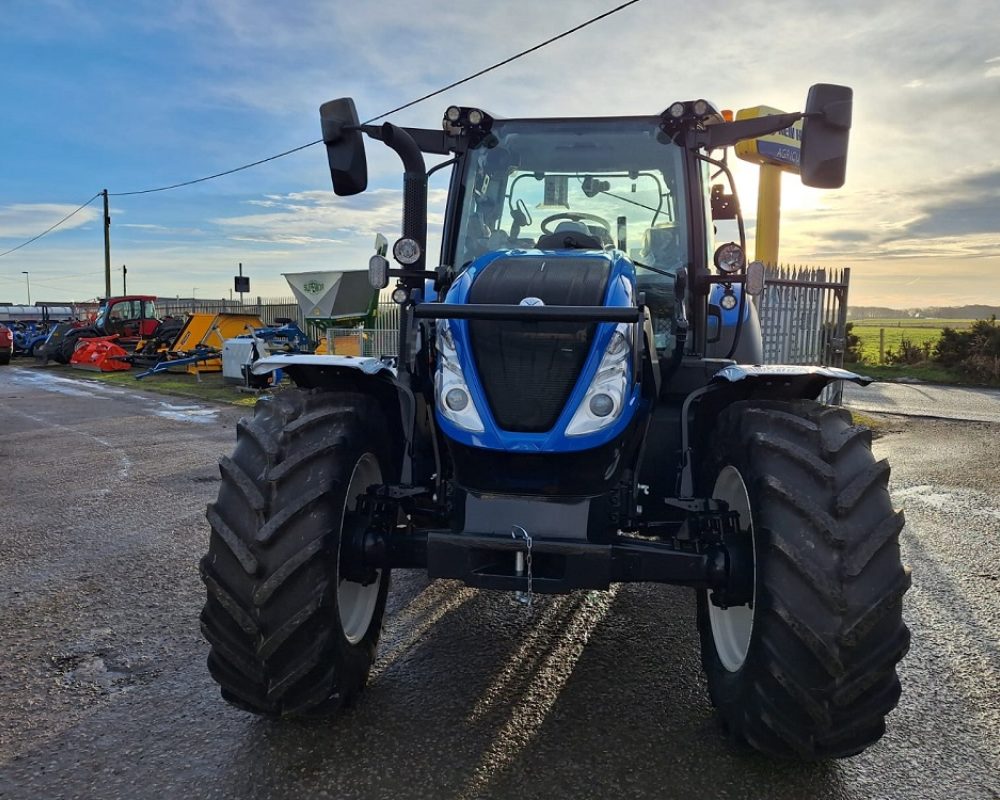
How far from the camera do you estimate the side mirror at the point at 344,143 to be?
3.50m

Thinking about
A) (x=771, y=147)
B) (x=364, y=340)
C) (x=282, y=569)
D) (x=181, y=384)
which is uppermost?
(x=771, y=147)

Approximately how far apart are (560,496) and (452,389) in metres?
0.56

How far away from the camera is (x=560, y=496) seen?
9.20 feet

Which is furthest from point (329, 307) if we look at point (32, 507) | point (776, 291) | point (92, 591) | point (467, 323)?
point (467, 323)

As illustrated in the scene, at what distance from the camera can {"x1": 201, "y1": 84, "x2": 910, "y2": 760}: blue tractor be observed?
8.09 feet

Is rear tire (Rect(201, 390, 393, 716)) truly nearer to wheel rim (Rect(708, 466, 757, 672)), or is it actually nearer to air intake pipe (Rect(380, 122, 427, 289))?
air intake pipe (Rect(380, 122, 427, 289))

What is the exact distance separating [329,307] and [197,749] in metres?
14.2

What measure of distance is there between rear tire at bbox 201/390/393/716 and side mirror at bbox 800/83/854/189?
231 cm

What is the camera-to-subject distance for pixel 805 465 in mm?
2580

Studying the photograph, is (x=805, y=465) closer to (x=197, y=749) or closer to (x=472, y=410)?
(x=472, y=410)

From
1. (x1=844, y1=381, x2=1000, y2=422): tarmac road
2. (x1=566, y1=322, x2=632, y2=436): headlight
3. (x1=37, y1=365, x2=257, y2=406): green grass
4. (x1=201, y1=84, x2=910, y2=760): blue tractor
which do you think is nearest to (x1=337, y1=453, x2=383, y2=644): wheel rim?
(x1=201, y1=84, x2=910, y2=760): blue tractor

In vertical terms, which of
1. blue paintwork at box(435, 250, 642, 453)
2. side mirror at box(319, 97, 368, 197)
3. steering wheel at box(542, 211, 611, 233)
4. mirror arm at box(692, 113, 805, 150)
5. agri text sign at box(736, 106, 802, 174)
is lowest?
blue paintwork at box(435, 250, 642, 453)

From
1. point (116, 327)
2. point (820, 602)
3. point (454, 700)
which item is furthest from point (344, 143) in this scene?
point (116, 327)

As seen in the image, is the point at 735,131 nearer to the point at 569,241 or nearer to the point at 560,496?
the point at 569,241
